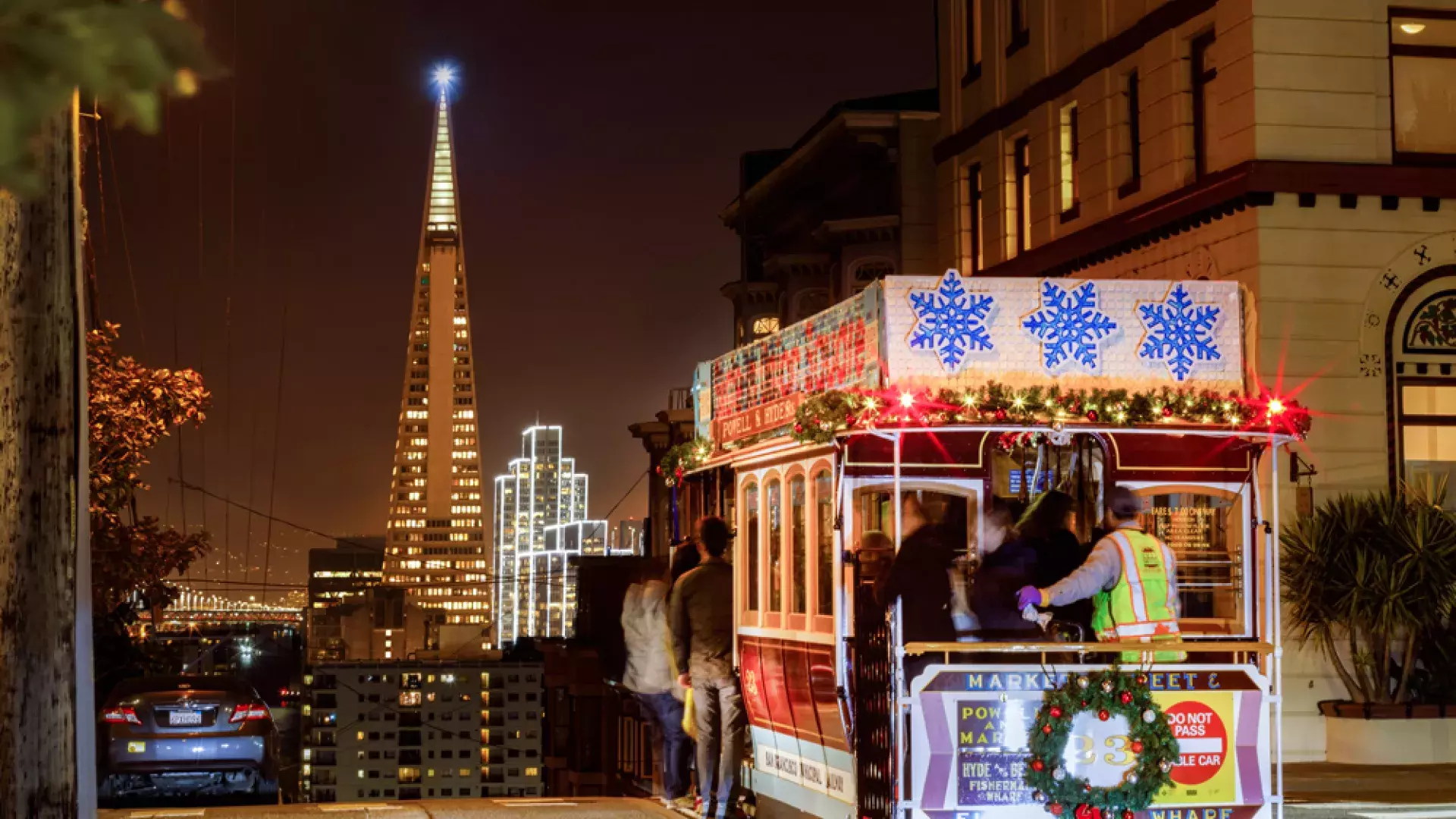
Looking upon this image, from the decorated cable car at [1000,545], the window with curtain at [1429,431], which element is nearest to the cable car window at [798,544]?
the decorated cable car at [1000,545]

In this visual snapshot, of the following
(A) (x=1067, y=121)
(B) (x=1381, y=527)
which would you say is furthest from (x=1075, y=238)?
(B) (x=1381, y=527)

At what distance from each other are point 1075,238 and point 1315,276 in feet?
17.4

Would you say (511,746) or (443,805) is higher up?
(443,805)

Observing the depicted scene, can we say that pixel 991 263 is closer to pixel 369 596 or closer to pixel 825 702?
pixel 825 702

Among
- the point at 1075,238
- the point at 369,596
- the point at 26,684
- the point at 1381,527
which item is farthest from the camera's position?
the point at 369,596

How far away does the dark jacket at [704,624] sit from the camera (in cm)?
1294

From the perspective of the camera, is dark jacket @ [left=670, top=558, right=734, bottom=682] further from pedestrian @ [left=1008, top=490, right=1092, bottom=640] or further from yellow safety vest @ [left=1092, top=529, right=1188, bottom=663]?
yellow safety vest @ [left=1092, top=529, right=1188, bottom=663]

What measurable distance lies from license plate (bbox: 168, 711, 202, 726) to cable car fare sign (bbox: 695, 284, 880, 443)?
5651mm

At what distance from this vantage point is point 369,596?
124812 millimetres

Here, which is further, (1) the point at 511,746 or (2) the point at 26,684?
(1) the point at 511,746

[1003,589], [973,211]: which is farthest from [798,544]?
[973,211]

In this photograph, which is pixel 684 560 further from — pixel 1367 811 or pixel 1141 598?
pixel 1367 811

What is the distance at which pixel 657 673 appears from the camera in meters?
13.8

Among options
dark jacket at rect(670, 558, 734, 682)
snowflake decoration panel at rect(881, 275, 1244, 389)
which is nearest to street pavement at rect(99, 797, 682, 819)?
dark jacket at rect(670, 558, 734, 682)
